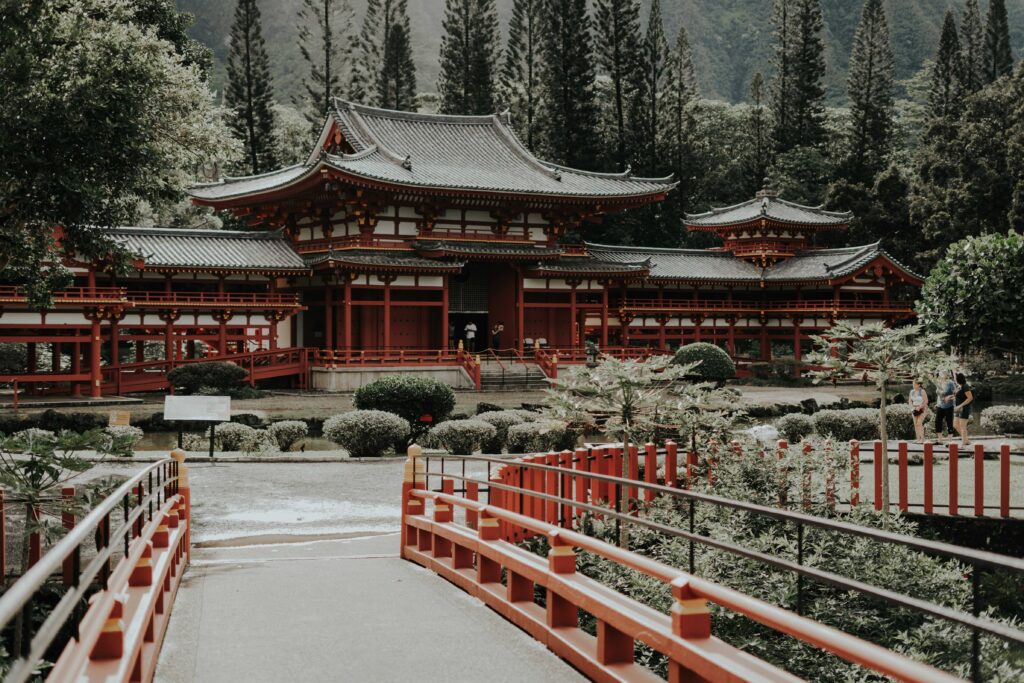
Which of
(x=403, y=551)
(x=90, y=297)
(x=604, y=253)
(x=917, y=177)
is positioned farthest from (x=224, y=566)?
(x=917, y=177)

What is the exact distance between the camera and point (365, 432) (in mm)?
21375

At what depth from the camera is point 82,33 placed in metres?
13.2

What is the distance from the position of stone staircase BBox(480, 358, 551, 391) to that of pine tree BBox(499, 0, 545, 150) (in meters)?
27.4

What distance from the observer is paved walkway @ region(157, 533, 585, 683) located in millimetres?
6449

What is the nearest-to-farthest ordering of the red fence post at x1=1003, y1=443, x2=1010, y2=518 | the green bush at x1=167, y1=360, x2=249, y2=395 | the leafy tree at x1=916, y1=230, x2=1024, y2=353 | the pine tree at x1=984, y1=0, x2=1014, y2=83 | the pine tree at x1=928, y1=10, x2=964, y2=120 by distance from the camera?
1. the red fence post at x1=1003, y1=443, x2=1010, y2=518
2. the green bush at x1=167, y1=360, x2=249, y2=395
3. the leafy tree at x1=916, y1=230, x2=1024, y2=353
4. the pine tree at x1=928, y1=10, x2=964, y2=120
5. the pine tree at x1=984, y1=0, x2=1014, y2=83

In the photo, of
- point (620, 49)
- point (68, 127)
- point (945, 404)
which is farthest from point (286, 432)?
point (620, 49)

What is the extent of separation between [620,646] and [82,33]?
1080 centimetres

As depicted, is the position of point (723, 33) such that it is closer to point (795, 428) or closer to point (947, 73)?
point (947, 73)

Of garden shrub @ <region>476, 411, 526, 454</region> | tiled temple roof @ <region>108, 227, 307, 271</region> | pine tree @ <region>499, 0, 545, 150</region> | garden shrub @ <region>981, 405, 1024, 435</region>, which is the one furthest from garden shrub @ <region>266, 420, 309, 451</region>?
pine tree @ <region>499, 0, 545, 150</region>

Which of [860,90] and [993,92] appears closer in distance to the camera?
[993,92]

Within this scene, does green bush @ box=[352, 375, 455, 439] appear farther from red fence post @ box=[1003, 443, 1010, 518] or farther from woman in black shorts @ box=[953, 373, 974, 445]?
red fence post @ box=[1003, 443, 1010, 518]

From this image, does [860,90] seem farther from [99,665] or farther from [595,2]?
[99,665]

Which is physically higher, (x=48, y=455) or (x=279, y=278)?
(x=279, y=278)

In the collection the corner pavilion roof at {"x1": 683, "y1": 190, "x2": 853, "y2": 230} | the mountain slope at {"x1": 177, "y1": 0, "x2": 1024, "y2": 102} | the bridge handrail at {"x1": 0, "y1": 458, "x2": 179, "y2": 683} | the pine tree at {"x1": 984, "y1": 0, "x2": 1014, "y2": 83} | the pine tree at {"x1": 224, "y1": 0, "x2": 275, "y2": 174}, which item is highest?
the mountain slope at {"x1": 177, "y1": 0, "x2": 1024, "y2": 102}
